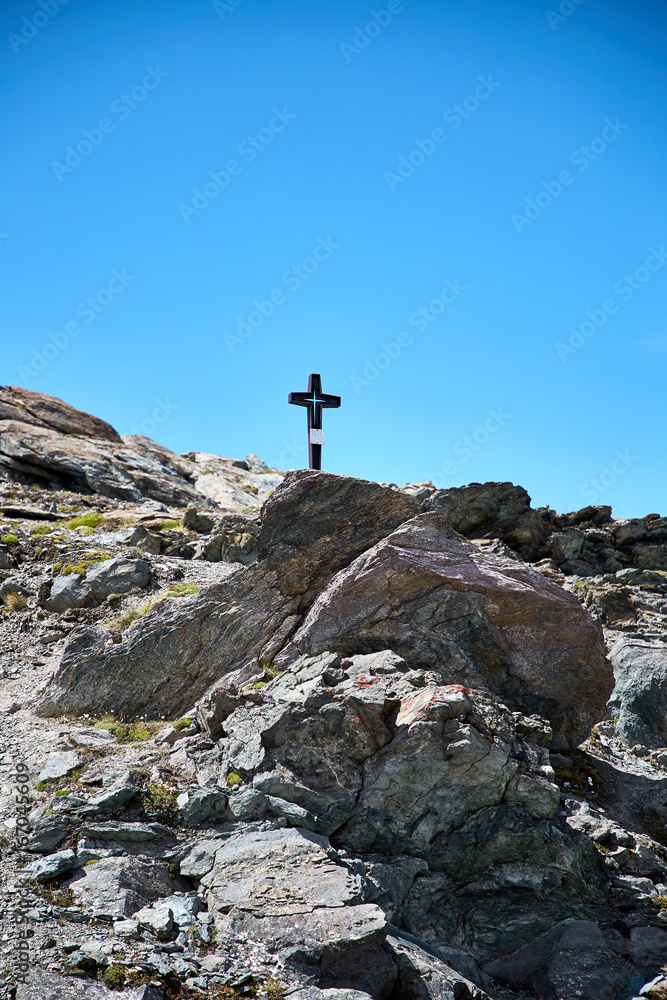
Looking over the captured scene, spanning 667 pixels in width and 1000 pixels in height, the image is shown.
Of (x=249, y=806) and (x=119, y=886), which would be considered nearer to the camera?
(x=119, y=886)

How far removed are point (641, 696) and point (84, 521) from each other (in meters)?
21.2

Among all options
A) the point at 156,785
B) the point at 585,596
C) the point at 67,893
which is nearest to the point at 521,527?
the point at 585,596

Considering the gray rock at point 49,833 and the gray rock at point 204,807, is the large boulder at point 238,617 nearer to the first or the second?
the gray rock at point 204,807

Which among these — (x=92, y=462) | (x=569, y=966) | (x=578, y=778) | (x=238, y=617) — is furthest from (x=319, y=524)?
(x=92, y=462)

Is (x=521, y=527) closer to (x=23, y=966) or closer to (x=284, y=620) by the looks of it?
(x=284, y=620)

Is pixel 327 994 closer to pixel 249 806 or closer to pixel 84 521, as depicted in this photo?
pixel 249 806

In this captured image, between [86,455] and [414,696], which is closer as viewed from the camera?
[414,696]

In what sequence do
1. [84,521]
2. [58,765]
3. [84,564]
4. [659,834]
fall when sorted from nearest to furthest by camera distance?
[58,765] → [659,834] → [84,564] → [84,521]

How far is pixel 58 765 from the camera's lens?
11.0 metres

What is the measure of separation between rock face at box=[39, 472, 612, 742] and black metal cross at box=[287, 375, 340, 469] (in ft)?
17.3

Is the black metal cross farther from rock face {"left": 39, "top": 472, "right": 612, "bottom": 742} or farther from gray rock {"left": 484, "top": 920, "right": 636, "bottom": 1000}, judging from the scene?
gray rock {"left": 484, "top": 920, "right": 636, "bottom": 1000}

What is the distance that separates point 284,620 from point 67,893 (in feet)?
23.2

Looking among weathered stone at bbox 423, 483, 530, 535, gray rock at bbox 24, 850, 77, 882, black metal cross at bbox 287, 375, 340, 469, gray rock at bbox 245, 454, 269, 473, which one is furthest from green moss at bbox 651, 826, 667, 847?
gray rock at bbox 245, 454, 269, 473

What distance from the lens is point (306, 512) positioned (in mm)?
15445
